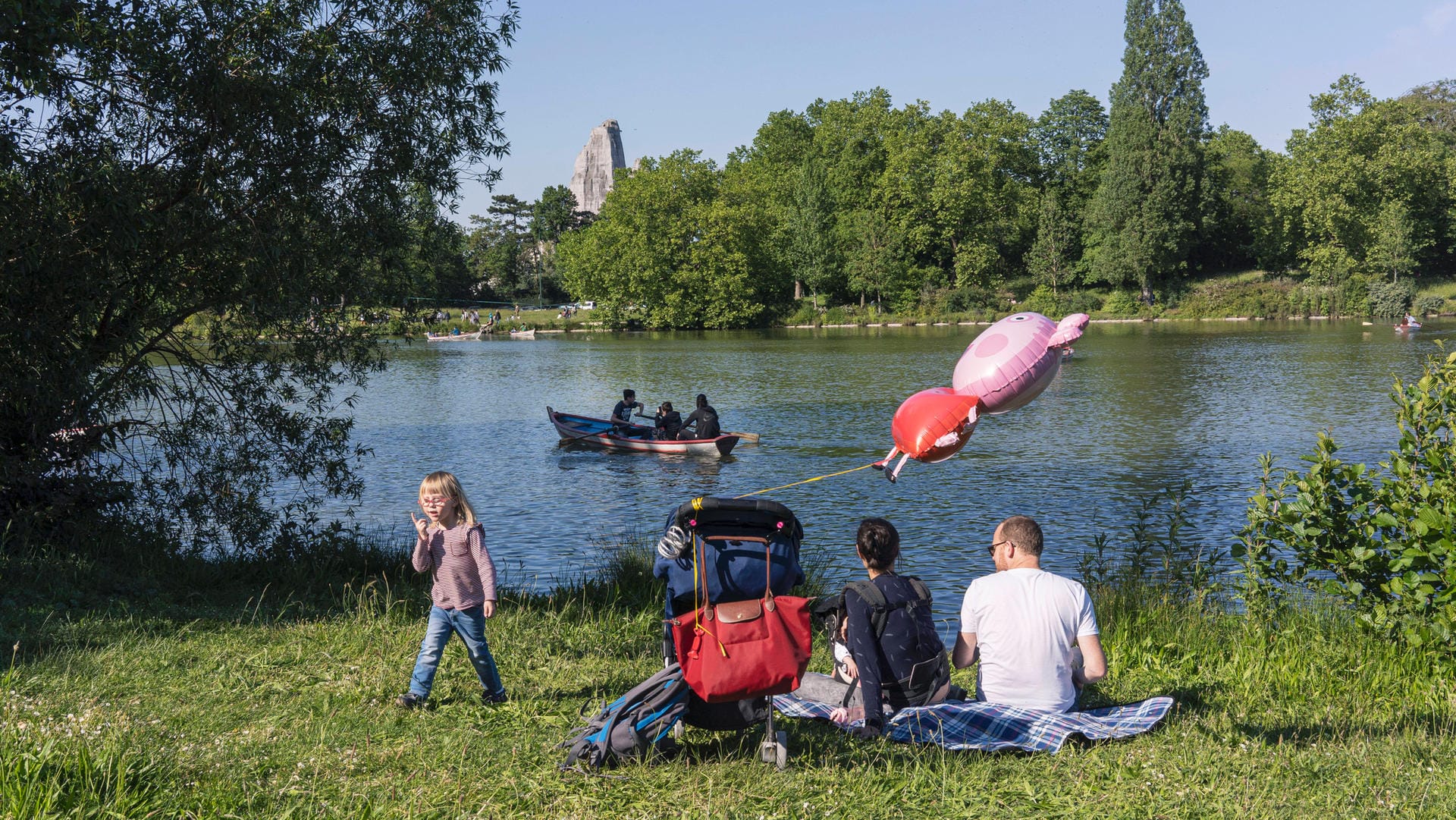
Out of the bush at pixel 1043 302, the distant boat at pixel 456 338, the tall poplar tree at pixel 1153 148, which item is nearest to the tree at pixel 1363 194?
the tall poplar tree at pixel 1153 148

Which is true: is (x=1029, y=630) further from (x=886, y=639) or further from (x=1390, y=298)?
(x=1390, y=298)

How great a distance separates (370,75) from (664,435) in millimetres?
14301

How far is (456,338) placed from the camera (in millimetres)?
73875

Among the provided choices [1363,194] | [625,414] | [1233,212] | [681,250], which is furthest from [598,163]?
[625,414]

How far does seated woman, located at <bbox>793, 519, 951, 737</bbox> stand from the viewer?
17.6 feet

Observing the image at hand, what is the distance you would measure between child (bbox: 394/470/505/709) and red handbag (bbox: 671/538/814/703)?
172cm

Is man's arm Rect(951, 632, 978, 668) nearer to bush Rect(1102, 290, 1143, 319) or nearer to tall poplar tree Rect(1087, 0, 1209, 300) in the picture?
tall poplar tree Rect(1087, 0, 1209, 300)

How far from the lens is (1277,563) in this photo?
822 centimetres

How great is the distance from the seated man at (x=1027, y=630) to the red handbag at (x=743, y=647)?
43.1 inches

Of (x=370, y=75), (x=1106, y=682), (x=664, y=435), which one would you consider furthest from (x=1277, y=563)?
(x=664, y=435)

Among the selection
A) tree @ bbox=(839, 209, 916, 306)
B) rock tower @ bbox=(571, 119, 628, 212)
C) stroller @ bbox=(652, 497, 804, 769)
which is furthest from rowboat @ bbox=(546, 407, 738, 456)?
rock tower @ bbox=(571, 119, 628, 212)

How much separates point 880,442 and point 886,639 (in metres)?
18.3

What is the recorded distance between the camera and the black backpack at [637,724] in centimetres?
465

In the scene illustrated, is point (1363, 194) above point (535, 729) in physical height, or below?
above
